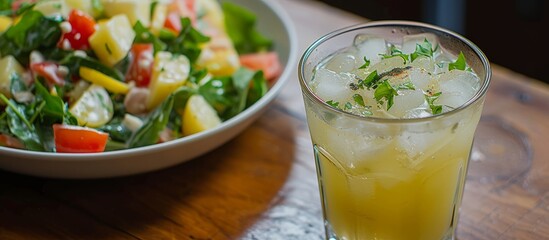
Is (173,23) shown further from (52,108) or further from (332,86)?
(332,86)

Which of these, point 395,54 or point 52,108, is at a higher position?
point 395,54

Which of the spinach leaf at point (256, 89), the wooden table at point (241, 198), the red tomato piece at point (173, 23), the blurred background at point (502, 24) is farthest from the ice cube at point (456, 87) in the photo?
the blurred background at point (502, 24)

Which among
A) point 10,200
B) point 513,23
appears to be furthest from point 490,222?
point 513,23

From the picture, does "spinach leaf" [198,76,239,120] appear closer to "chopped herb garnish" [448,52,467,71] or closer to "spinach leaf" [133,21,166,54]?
"spinach leaf" [133,21,166,54]

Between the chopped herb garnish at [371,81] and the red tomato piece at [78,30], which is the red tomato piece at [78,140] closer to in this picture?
the red tomato piece at [78,30]

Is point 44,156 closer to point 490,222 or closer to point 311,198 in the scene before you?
point 311,198

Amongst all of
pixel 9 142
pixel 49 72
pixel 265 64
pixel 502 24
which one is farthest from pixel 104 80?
pixel 502 24
